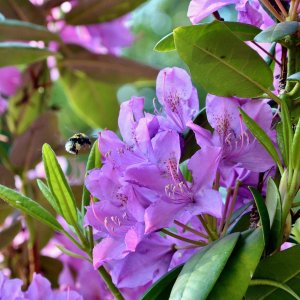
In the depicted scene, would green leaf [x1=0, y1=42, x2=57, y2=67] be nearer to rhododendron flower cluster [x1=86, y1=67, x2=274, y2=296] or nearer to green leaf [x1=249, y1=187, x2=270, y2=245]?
rhododendron flower cluster [x1=86, y1=67, x2=274, y2=296]

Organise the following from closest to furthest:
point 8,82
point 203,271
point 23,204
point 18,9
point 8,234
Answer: point 203,271 < point 23,204 < point 8,234 < point 18,9 < point 8,82

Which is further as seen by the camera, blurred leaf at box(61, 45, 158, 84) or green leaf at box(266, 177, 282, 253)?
blurred leaf at box(61, 45, 158, 84)

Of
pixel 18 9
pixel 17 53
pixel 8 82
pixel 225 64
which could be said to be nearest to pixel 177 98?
pixel 225 64

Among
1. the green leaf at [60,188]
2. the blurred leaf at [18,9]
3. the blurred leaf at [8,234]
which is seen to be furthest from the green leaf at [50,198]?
the blurred leaf at [18,9]

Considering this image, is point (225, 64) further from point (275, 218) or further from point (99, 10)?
point (99, 10)

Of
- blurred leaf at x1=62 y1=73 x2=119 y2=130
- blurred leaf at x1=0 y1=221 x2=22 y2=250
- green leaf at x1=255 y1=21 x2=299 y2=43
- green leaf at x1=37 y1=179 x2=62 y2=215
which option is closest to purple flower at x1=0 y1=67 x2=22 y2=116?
blurred leaf at x1=62 y1=73 x2=119 y2=130

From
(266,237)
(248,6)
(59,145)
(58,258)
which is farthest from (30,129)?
(266,237)

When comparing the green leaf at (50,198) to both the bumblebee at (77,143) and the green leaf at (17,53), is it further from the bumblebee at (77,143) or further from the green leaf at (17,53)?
the green leaf at (17,53)
